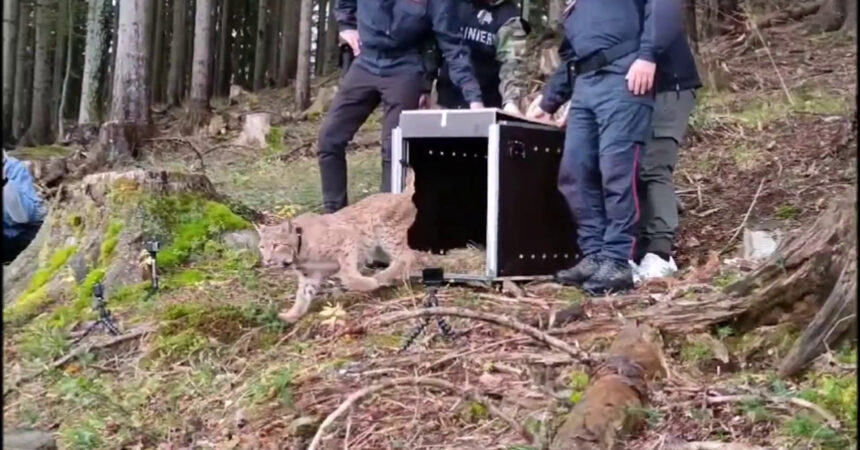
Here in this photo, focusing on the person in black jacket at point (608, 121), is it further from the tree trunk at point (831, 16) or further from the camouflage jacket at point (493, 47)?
the tree trunk at point (831, 16)

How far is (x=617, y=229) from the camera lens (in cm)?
521

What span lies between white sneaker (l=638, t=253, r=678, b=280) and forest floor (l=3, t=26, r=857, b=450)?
0.45ft

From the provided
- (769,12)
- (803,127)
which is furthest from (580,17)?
(769,12)

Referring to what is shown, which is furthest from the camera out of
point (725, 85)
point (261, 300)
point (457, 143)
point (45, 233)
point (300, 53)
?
point (300, 53)

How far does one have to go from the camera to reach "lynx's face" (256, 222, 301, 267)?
504cm

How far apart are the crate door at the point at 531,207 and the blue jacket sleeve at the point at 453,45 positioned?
2.09 ft

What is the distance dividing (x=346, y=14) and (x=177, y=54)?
22.3 meters

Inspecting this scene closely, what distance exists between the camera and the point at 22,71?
28.4 m

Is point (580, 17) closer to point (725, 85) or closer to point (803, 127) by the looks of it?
point (803, 127)

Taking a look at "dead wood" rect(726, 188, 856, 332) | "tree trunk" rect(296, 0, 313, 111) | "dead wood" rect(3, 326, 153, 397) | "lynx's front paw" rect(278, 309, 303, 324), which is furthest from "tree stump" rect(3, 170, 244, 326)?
"tree trunk" rect(296, 0, 313, 111)

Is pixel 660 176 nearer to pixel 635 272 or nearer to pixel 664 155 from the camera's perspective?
pixel 664 155

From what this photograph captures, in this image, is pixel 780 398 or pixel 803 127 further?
pixel 803 127

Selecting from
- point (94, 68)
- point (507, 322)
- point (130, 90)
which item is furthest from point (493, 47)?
point (94, 68)

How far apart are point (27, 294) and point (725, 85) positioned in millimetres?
7913
